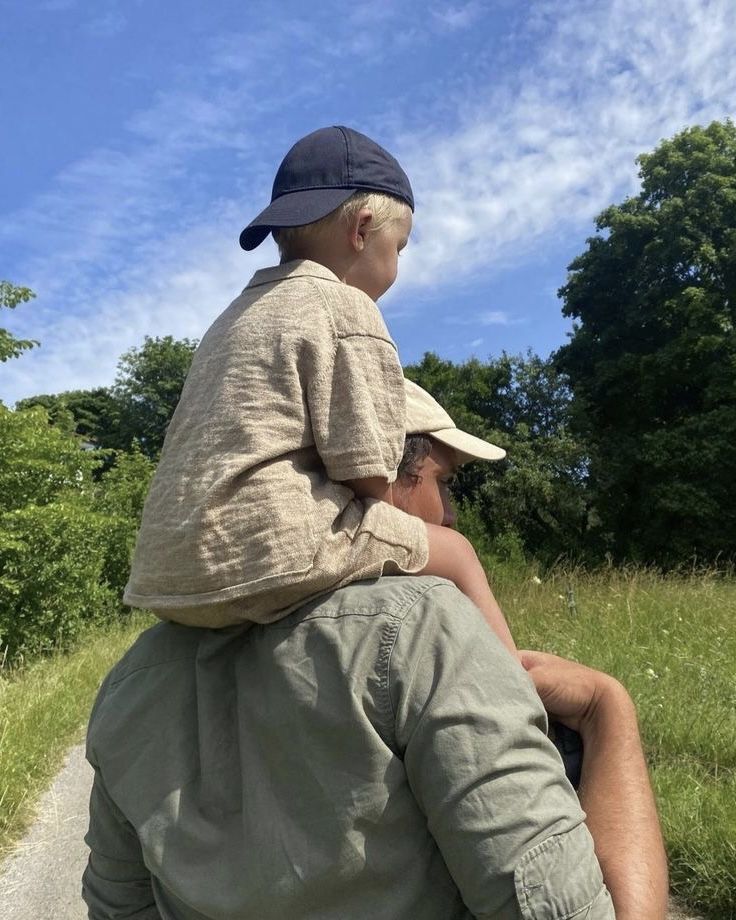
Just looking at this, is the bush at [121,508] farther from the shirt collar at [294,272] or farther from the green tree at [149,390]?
the green tree at [149,390]

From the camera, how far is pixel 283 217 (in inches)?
53.7

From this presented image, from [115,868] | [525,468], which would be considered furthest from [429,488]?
[525,468]

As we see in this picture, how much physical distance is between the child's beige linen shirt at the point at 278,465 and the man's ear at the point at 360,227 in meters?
0.16

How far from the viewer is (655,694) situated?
436 centimetres

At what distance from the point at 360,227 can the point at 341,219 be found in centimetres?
4

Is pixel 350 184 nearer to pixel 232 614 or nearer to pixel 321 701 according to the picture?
pixel 232 614

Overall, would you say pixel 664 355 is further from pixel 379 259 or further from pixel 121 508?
pixel 379 259

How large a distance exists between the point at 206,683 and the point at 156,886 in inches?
12.7

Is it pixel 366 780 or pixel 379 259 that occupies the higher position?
pixel 379 259

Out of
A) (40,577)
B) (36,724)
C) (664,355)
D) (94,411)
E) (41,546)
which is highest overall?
(94,411)

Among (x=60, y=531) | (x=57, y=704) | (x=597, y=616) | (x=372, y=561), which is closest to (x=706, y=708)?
(x=597, y=616)

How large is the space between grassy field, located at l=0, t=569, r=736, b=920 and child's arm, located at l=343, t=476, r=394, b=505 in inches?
90.9

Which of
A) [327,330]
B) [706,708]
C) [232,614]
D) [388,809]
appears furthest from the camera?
[706,708]

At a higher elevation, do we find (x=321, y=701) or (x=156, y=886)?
(x=321, y=701)
